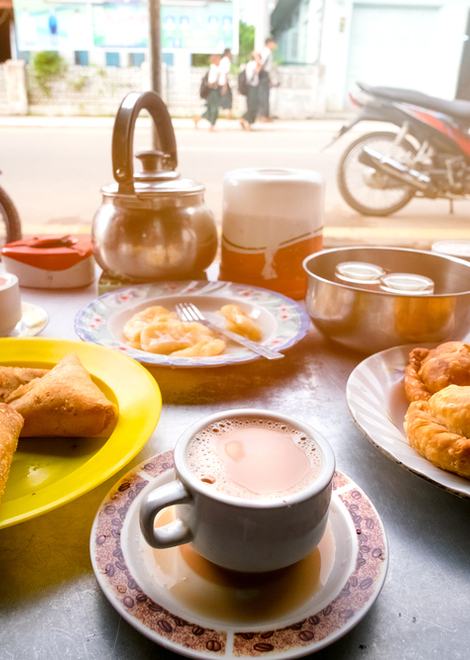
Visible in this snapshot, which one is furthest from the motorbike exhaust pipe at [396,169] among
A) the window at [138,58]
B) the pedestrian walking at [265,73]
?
the window at [138,58]

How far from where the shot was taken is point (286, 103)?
17.0ft

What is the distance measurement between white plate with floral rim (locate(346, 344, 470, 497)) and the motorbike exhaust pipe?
8.81ft

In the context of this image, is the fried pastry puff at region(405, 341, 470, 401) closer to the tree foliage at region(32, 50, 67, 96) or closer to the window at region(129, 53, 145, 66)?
the window at region(129, 53, 145, 66)

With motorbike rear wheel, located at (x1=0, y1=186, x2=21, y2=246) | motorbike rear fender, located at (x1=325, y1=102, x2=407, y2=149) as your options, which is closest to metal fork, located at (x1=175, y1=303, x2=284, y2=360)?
motorbike rear wheel, located at (x1=0, y1=186, x2=21, y2=246)

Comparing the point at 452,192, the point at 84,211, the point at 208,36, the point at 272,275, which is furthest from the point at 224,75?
the point at 272,275

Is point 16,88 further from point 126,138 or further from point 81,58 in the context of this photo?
point 126,138

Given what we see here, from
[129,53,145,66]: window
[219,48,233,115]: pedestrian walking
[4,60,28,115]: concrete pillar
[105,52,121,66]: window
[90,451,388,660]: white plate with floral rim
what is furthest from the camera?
[4,60,28,115]: concrete pillar

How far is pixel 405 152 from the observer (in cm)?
321

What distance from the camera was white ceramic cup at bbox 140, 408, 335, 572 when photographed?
360 mm

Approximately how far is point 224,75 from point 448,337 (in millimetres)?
2496

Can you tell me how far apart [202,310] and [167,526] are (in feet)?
2.02

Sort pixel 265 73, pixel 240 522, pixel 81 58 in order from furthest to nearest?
pixel 81 58, pixel 265 73, pixel 240 522

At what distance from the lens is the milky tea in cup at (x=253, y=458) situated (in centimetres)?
39

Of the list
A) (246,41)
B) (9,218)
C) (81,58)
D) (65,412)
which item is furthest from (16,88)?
(65,412)
